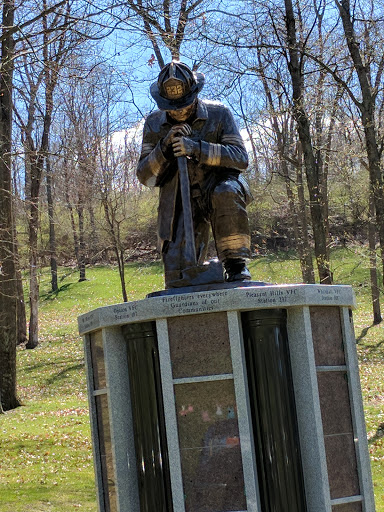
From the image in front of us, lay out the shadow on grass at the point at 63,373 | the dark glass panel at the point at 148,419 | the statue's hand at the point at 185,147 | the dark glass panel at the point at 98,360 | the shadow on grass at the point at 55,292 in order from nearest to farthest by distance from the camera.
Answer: the dark glass panel at the point at 148,419 → the dark glass panel at the point at 98,360 → the statue's hand at the point at 185,147 → the shadow on grass at the point at 63,373 → the shadow on grass at the point at 55,292

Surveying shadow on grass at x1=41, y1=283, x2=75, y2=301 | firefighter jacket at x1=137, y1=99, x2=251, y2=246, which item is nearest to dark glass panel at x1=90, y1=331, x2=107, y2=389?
firefighter jacket at x1=137, y1=99, x2=251, y2=246

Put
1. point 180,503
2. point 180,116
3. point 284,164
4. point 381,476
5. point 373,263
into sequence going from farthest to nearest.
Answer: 1. point 284,164
2. point 373,263
3. point 381,476
4. point 180,116
5. point 180,503

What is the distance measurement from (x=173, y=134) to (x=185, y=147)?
0.17 metres

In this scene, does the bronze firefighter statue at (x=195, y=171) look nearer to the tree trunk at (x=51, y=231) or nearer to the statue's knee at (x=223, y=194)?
the statue's knee at (x=223, y=194)

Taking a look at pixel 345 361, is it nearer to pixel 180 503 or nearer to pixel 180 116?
pixel 180 503

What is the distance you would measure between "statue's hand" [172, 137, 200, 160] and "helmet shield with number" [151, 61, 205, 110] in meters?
0.31

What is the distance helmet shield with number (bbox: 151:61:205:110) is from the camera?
6.03 metres

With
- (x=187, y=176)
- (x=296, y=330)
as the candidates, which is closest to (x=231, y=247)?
(x=187, y=176)

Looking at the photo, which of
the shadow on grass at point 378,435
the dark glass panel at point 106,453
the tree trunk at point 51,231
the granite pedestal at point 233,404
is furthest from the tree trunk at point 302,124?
the tree trunk at point 51,231

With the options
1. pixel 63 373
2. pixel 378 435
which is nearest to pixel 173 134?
pixel 378 435

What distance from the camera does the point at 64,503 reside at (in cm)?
912

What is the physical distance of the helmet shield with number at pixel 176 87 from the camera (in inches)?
A: 237

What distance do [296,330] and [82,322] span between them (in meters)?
1.62

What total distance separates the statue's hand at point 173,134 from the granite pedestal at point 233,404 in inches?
52.7
